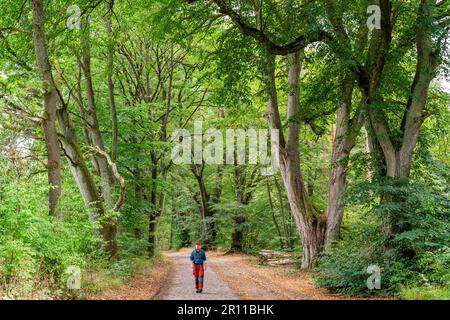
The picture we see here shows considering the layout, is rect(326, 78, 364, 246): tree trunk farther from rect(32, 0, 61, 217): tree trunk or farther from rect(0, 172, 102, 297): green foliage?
rect(0, 172, 102, 297): green foliage

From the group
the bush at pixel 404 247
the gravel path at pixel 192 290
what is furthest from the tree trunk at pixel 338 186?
the gravel path at pixel 192 290

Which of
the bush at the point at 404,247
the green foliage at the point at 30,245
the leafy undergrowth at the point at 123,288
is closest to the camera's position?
the green foliage at the point at 30,245

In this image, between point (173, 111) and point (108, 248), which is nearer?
point (108, 248)

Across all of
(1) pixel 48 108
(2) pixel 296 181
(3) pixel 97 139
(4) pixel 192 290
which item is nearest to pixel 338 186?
(2) pixel 296 181

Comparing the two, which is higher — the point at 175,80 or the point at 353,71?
the point at 175,80

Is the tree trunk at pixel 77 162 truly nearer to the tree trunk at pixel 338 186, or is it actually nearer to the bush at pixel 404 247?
the bush at pixel 404 247

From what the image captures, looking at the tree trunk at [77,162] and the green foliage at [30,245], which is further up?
the tree trunk at [77,162]

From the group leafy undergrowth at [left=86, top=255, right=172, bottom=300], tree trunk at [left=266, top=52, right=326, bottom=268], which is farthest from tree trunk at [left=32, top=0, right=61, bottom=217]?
tree trunk at [left=266, top=52, right=326, bottom=268]

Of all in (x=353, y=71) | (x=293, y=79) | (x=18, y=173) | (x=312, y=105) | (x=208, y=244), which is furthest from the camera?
(x=208, y=244)

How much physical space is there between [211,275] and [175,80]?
13243 mm

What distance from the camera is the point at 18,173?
8938mm

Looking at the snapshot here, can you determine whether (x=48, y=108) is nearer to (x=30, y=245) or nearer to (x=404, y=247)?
(x=30, y=245)
